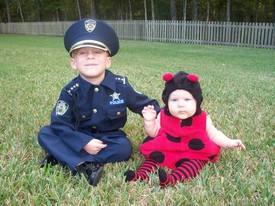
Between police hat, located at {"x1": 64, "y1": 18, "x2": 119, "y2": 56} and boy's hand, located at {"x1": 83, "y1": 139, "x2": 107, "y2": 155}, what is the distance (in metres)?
0.67

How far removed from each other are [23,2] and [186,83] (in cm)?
4581

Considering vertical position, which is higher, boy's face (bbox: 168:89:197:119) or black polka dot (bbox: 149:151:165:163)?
boy's face (bbox: 168:89:197:119)

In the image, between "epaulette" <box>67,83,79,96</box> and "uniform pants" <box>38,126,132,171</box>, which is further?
"epaulette" <box>67,83,79,96</box>

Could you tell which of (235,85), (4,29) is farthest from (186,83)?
(4,29)

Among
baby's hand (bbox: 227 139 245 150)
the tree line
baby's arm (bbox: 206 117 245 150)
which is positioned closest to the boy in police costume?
baby's arm (bbox: 206 117 245 150)

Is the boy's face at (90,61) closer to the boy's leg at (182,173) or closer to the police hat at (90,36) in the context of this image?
the police hat at (90,36)

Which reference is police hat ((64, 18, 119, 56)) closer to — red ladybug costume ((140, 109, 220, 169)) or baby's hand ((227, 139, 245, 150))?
red ladybug costume ((140, 109, 220, 169))

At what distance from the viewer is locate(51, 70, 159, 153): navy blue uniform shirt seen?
2.52 m

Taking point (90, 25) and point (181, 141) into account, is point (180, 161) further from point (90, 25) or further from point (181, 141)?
point (90, 25)

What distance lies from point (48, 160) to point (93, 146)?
341mm

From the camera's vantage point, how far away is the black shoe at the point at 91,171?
2.15 meters

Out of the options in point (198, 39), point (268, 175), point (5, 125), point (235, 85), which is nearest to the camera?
point (268, 175)

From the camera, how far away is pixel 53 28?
30375mm

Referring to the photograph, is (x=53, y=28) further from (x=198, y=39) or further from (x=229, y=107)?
(x=229, y=107)
